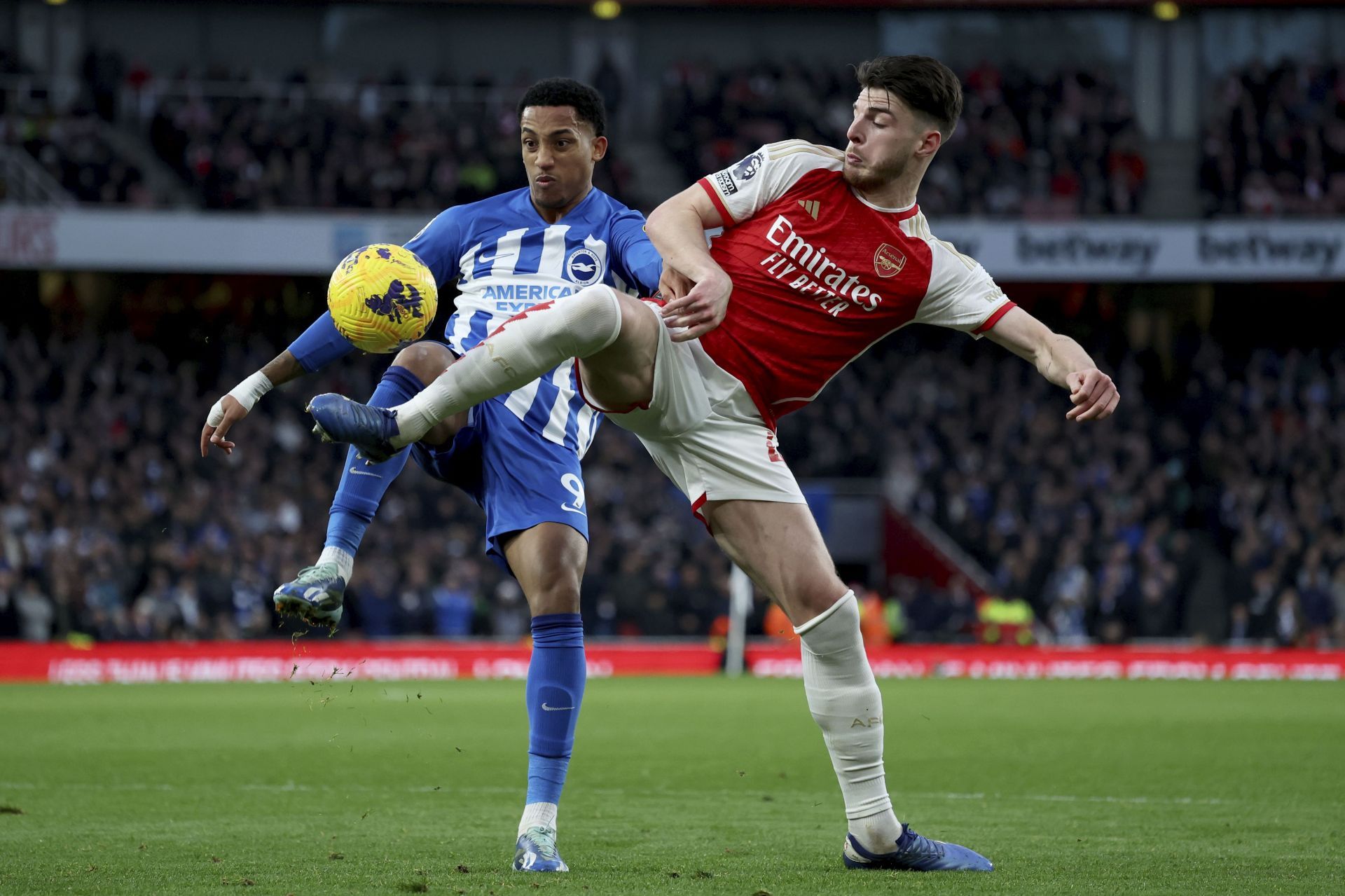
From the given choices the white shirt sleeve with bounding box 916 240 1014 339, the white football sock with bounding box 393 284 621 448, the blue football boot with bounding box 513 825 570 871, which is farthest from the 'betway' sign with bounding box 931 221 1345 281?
the white football sock with bounding box 393 284 621 448

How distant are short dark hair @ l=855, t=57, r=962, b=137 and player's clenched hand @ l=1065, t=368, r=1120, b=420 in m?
0.82

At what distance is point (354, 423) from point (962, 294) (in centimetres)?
184

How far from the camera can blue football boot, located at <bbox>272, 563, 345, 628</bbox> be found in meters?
4.64

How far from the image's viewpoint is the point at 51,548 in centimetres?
1889

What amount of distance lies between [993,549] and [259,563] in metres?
9.56

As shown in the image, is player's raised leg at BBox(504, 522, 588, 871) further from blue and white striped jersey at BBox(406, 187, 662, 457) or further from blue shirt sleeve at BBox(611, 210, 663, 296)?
blue shirt sleeve at BBox(611, 210, 663, 296)

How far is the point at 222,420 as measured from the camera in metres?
5.12

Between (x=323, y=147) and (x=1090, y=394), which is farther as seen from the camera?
(x=323, y=147)

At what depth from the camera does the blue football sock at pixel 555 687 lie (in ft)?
16.7

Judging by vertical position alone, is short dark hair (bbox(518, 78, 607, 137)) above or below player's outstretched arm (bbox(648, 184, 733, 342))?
above

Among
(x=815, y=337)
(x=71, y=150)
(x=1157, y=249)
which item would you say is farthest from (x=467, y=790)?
(x=1157, y=249)

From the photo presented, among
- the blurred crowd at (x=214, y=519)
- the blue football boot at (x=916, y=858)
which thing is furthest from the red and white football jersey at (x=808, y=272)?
the blurred crowd at (x=214, y=519)

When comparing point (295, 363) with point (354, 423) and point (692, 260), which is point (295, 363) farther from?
point (692, 260)

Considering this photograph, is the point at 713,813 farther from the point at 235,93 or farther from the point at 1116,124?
the point at 1116,124
